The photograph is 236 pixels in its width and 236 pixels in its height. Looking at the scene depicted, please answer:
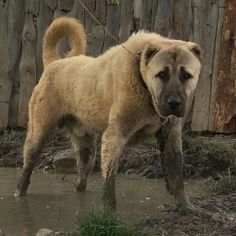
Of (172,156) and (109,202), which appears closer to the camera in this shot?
(109,202)

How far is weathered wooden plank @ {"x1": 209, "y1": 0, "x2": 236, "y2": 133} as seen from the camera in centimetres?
956

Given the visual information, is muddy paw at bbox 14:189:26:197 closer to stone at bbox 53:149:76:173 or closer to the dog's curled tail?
stone at bbox 53:149:76:173

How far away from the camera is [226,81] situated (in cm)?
962

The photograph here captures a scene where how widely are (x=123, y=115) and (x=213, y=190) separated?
161cm

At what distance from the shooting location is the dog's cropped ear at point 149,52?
609 centimetres

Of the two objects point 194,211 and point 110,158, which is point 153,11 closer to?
point 110,158

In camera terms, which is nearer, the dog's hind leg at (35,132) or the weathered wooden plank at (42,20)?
the dog's hind leg at (35,132)

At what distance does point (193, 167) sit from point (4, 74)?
3.36 meters

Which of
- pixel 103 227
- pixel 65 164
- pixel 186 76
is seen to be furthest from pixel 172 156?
pixel 65 164

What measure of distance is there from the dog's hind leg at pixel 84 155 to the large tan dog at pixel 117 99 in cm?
2

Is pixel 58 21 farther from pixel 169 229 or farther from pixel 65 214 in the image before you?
pixel 169 229

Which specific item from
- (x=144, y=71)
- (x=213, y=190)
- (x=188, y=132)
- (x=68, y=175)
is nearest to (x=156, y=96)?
(x=144, y=71)

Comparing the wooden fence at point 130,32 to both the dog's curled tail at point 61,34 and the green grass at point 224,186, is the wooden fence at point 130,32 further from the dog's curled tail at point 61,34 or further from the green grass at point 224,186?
the green grass at point 224,186

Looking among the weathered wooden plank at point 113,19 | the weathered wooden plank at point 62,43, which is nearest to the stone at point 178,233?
the weathered wooden plank at point 113,19
